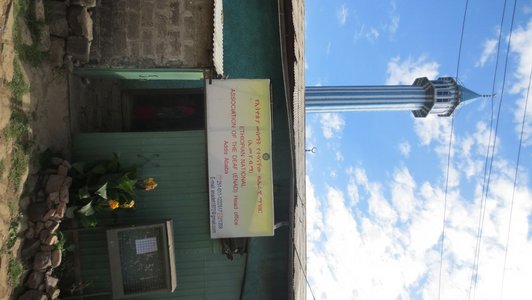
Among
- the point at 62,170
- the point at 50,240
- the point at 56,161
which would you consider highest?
the point at 56,161

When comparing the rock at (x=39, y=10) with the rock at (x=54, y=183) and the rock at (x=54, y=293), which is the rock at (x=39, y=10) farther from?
the rock at (x=54, y=293)

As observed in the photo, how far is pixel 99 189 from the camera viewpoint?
525 cm

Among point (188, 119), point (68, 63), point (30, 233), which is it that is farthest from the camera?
point (188, 119)

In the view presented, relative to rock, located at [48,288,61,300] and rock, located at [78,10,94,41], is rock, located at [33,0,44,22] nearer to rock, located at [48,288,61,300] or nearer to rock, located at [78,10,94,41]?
rock, located at [78,10,94,41]

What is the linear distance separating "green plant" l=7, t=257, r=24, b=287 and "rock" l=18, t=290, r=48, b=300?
0.60 ft

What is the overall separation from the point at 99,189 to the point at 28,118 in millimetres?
1231

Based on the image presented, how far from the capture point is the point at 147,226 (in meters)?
5.89

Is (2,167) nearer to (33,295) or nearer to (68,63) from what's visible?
(33,295)

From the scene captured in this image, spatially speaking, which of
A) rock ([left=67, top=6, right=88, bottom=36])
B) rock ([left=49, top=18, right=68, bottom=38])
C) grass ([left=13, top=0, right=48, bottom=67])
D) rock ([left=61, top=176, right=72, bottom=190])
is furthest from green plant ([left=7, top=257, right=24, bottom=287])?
rock ([left=67, top=6, right=88, bottom=36])

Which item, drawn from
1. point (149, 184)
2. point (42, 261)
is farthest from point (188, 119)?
point (42, 261)

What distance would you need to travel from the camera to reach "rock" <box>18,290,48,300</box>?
4.82 meters

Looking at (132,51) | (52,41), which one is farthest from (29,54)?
(132,51)

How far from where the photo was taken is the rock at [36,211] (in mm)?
4941

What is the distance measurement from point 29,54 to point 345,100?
3408 centimetres
